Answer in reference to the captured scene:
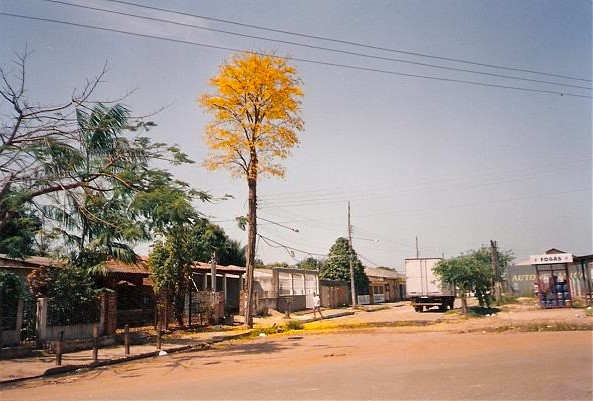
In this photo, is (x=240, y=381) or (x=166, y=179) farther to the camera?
(x=166, y=179)

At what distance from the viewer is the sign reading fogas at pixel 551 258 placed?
27973mm

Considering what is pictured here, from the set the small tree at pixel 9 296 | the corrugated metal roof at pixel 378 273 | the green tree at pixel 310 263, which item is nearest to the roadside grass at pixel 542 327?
the small tree at pixel 9 296

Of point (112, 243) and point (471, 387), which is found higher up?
point (112, 243)

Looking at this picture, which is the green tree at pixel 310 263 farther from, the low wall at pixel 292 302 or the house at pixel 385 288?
the low wall at pixel 292 302

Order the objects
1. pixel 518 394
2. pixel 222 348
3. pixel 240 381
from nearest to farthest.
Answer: pixel 518 394
pixel 240 381
pixel 222 348

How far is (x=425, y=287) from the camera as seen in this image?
3441 cm

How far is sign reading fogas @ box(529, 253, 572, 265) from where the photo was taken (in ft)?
91.8

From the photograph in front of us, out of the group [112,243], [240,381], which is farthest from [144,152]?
[240,381]

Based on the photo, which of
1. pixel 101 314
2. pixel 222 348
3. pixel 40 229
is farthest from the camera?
pixel 101 314

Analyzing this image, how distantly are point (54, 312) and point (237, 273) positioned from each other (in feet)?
61.6

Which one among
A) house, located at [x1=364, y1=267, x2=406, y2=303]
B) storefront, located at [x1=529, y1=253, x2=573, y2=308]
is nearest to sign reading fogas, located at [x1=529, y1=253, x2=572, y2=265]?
storefront, located at [x1=529, y1=253, x2=573, y2=308]

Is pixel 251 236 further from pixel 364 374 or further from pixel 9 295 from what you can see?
pixel 364 374

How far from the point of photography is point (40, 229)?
54.9 ft

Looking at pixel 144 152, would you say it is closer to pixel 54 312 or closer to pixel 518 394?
pixel 54 312
